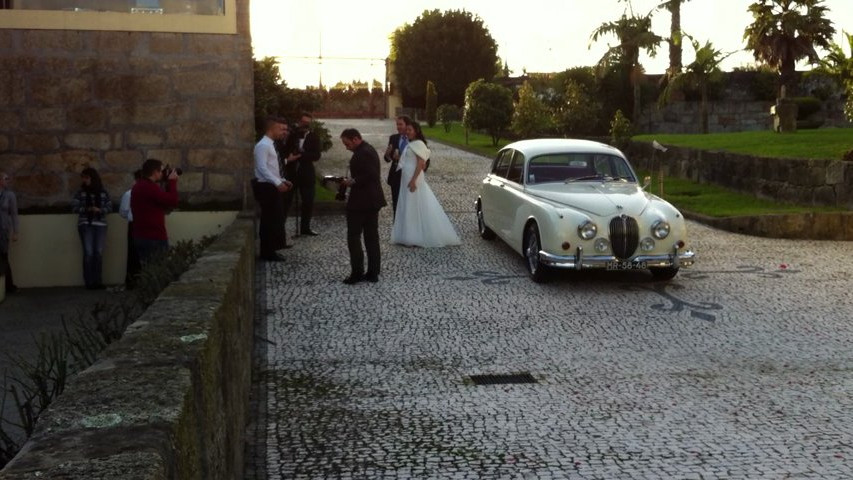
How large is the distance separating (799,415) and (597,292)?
444 centimetres

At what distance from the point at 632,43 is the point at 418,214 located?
3358cm

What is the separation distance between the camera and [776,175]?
741 inches

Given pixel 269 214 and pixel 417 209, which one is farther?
pixel 417 209

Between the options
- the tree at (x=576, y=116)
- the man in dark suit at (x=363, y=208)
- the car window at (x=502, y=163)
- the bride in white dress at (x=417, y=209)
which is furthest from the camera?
the tree at (x=576, y=116)

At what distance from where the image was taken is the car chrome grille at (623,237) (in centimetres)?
1088

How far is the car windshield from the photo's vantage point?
12516 millimetres

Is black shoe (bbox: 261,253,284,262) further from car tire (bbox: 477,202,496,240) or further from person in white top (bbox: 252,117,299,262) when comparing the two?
car tire (bbox: 477,202,496,240)

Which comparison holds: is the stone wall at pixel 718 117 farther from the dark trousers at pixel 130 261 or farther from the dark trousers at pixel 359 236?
the dark trousers at pixel 130 261

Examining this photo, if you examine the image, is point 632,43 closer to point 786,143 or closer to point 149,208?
point 786,143

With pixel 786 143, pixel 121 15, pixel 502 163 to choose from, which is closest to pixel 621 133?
pixel 786 143

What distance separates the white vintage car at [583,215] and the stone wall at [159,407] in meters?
5.90

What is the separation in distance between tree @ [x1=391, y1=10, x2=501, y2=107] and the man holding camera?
2058 inches

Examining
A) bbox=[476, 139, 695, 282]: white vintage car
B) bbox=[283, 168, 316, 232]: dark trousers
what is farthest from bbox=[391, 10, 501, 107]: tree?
bbox=[476, 139, 695, 282]: white vintage car

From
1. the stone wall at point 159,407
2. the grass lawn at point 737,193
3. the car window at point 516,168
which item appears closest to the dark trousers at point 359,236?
the car window at point 516,168
